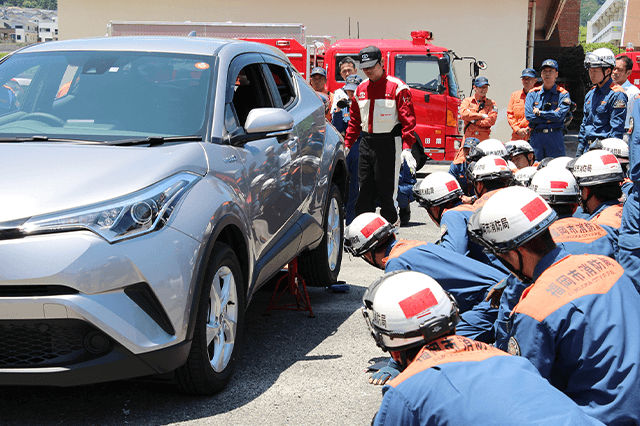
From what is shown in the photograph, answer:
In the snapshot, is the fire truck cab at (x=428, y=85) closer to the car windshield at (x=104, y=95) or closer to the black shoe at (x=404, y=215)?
the black shoe at (x=404, y=215)

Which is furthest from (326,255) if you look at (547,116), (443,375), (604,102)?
(547,116)

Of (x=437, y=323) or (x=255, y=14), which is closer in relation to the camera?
(x=437, y=323)

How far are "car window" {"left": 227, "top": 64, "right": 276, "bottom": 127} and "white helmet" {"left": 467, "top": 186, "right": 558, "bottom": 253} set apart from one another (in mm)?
2239

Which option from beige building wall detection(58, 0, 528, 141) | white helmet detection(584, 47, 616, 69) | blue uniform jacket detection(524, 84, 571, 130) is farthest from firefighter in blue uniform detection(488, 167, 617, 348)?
beige building wall detection(58, 0, 528, 141)

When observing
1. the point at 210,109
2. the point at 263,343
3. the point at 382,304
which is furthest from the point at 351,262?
the point at 382,304

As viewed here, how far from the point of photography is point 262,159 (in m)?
4.65

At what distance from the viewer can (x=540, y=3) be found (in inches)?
1048

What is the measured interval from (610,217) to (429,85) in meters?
10.6

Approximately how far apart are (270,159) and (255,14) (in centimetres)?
2014

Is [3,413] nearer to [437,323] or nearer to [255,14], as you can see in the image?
[437,323]

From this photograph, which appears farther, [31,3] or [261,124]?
[31,3]

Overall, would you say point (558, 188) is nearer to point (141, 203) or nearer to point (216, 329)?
point (216, 329)

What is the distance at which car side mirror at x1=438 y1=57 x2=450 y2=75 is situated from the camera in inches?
588

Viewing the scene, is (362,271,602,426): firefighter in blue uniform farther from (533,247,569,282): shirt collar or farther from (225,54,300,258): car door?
(225,54,300,258): car door
